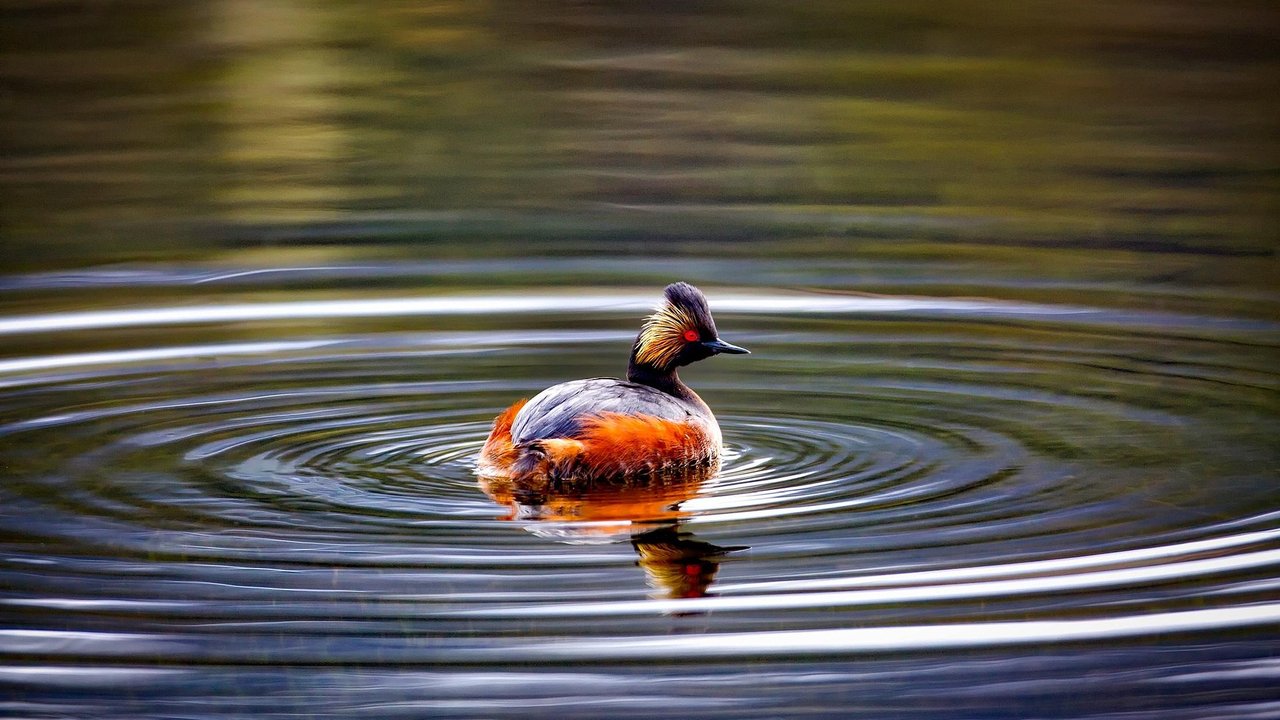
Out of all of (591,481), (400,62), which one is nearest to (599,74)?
(400,62)

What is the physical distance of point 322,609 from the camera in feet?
21.4

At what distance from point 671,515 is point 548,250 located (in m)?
6.30

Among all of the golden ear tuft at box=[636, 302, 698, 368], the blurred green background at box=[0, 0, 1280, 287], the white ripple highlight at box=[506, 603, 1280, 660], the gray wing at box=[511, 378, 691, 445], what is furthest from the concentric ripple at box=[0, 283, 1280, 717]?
the blurred green background at box=[0, 0, 1280, 287]

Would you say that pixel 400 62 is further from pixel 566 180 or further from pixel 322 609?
pixel 322 609

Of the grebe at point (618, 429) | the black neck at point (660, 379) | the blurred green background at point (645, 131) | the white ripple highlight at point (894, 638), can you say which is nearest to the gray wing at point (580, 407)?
the grebe at point (618, 429)

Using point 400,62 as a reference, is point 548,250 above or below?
below

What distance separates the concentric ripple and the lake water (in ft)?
0.09

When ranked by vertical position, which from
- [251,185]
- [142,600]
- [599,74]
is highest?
[599,74]

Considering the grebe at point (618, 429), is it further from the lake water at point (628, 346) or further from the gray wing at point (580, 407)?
the lake water at point (628, 346)

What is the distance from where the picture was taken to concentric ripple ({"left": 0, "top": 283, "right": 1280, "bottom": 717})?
238 inches

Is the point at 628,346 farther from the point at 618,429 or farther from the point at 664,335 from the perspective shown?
the point at 618,429

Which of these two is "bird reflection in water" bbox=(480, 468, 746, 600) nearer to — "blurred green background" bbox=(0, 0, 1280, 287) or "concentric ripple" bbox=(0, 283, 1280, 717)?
"concentric ripple" bbox=(0, 283, 1280, 717)

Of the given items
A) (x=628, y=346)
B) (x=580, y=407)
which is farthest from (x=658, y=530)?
(x=628, y=346)

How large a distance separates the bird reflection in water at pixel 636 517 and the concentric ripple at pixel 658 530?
0.02 meters
